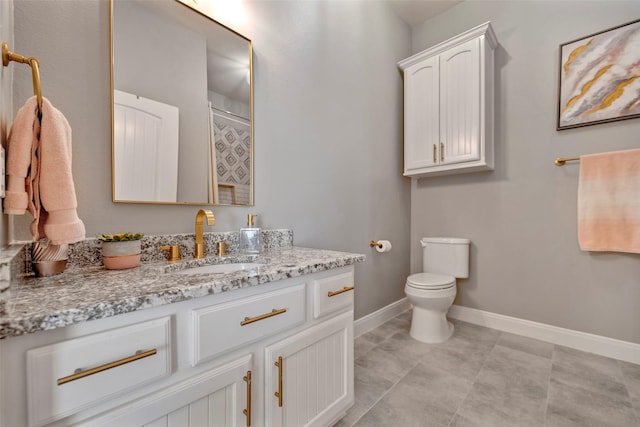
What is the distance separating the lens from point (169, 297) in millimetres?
678

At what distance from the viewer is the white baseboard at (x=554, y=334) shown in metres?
1.77

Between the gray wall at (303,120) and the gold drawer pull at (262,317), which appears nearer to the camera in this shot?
the gold drawer pull at (262,317)

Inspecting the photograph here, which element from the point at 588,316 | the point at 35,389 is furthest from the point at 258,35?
the point at 588,316

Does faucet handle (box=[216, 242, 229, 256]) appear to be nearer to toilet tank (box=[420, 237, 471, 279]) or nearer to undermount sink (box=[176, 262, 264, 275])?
undermount sink (box=[176, 262, 264, 275])

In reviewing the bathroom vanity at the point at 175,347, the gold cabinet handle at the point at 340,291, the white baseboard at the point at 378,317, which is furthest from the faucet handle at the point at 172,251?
the white baseboard at the point at 378,317

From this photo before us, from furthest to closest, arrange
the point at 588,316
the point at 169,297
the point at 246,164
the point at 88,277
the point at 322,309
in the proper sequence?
the point at 588,316, the point at 246,164, the point at 322,309, the point at 88,277, the point at 169,297

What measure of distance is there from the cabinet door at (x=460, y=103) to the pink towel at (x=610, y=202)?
70 cm

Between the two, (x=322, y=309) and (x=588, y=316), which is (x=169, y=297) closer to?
(x=322, y=309)

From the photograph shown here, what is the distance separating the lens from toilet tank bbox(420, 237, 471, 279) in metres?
2.30

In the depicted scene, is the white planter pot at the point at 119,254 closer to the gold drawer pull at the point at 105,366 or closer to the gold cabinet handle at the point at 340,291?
the gold drawer pull at the point at 105,366

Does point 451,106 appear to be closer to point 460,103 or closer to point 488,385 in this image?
point 460,103

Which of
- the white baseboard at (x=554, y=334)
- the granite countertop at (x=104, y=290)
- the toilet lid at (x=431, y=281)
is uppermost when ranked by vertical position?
the granite countertop at (x=104, y=290)

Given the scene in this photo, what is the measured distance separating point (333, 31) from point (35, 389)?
2.31 m

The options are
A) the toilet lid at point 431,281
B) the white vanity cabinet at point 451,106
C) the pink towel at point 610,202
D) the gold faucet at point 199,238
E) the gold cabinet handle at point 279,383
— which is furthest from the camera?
the white vanity cabinet at point 451,106
